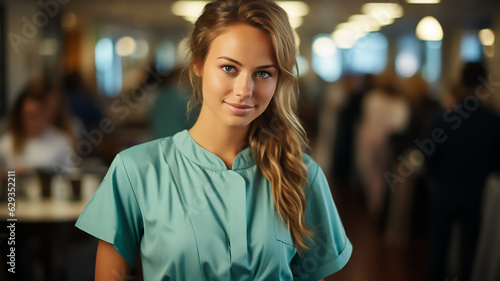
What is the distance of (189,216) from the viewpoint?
99 cm

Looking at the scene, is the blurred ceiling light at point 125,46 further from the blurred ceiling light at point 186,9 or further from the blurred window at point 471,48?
the blurred window at point 471,48

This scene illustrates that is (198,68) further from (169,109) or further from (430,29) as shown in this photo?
(430,29)

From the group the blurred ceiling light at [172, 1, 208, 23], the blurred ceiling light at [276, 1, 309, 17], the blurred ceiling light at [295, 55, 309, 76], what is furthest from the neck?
the blurred ceiling light at [172, 1, 208, 23]

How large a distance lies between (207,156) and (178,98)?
1842mm

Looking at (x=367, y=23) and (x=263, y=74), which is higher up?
(x=367, y=23)

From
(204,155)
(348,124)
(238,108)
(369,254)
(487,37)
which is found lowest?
(369,254)

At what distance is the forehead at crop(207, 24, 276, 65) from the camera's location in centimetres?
95

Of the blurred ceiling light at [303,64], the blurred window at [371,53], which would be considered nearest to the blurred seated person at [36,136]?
the blurred ceiling light at [303,64]

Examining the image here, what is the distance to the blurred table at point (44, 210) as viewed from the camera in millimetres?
2229

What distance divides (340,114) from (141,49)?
1.68 m

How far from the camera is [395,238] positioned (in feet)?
12.3

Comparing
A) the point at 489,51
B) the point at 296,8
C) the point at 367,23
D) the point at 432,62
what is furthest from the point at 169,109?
the point at 489,51

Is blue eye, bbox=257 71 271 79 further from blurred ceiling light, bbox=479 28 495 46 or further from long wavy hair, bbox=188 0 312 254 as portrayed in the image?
blurred ceiling light, bbox=479 28 495 46

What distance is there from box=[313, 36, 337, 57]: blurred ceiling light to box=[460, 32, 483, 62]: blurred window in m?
0.77
